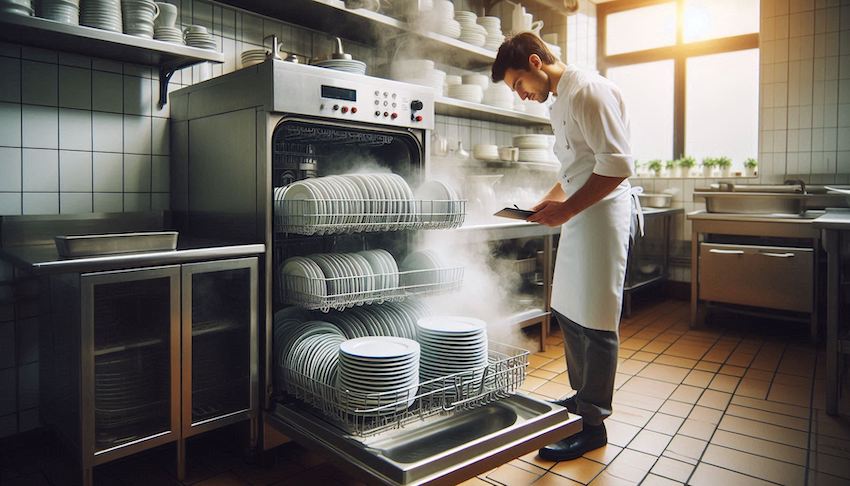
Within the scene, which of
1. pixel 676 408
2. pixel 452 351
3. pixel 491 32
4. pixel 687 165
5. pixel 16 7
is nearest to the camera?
pixel 16 7

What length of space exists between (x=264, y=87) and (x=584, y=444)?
5.56 feet

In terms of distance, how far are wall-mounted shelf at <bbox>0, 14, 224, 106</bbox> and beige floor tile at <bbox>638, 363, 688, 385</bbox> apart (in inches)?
100

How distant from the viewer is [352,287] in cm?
200

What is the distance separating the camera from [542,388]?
280 cm

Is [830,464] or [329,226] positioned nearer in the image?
[329,226]

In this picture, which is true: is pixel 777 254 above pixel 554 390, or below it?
above

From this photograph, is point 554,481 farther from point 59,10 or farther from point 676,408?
point 59,10

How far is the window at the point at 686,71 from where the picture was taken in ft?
15.8

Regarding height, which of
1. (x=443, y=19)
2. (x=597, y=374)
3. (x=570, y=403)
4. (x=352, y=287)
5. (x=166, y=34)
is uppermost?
(x=443, y=19)

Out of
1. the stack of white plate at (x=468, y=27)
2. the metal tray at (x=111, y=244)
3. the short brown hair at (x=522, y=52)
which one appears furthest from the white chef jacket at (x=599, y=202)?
the stack of white plate at (x=468, y=27)

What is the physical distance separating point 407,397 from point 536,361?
1.73 metres

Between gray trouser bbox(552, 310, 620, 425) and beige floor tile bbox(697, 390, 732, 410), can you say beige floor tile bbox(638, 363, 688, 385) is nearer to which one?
Result: beige floor tile bbox(697, 390, 732, 410)

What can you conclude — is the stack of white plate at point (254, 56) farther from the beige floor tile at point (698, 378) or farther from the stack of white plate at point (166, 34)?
the beige floor tile at point (698, 378)

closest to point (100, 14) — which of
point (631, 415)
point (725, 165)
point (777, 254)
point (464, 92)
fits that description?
point (464, 92)
